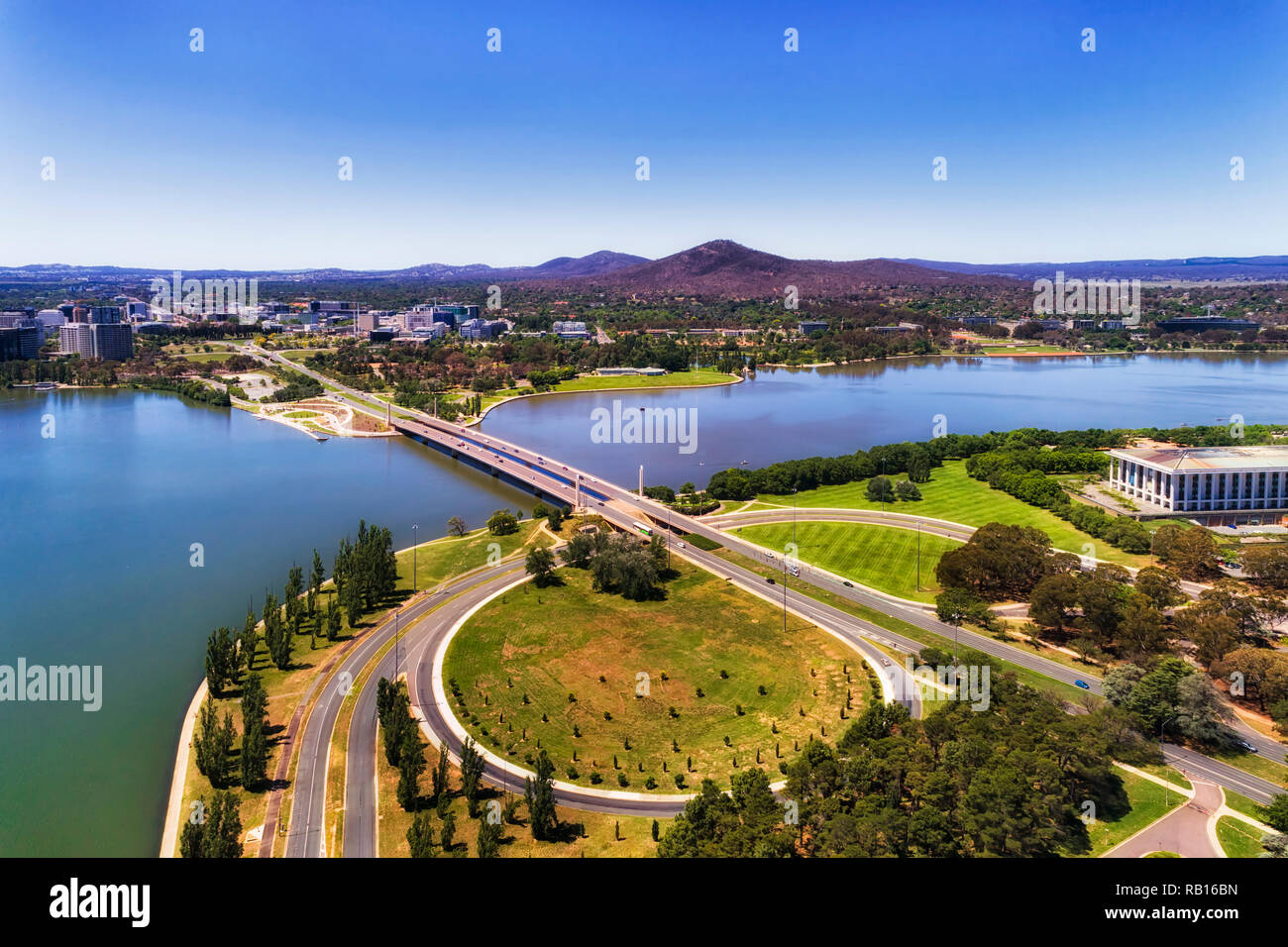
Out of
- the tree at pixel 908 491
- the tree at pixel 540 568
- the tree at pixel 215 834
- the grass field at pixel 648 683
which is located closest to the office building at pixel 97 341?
the tree at pixel 540 568

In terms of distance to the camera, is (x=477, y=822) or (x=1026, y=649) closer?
(x=477, y=822)

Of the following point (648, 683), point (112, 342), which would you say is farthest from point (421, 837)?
point (112, 342)

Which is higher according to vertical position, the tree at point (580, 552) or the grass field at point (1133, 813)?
the tree at point (580, 552)

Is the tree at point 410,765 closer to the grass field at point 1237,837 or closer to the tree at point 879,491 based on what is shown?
the grass field at point 1237,837

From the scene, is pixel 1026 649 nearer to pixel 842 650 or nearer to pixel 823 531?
pixel 842 650

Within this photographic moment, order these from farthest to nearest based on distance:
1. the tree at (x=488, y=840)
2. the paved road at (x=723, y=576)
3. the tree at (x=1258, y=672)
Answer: the paved road at (x=723, y=576), the tree at (x=1258, y=672), the tree at (x=488, y=840)
